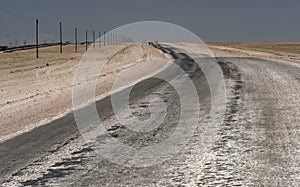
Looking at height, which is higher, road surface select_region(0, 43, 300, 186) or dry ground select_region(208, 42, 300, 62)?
road surface select_region(0, 43, 300, 186)

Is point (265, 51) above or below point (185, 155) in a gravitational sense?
below

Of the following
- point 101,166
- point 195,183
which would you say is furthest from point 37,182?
point 195,183

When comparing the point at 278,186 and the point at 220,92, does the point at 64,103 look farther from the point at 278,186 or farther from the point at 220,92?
the point at 278,186

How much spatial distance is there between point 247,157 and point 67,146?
309 centimetres

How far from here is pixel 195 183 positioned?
6.90 m

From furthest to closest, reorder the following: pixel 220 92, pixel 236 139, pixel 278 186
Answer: pixel 220 92 → pixel 236 139 → pixel 278 186

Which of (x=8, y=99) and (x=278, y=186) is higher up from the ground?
(x=278, y=186)

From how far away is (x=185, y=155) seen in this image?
8578 mm

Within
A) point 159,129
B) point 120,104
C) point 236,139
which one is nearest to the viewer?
point 236,139

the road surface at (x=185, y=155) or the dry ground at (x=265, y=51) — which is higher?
the road surface at (x=185, y=155)

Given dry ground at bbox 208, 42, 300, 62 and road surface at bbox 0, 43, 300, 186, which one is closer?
road surface at bbox 0, 43, 300, 186

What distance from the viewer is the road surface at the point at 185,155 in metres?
7.23

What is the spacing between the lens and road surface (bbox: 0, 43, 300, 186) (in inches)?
285

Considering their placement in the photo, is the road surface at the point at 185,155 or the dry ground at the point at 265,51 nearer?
the road surface at the point at 185,155
